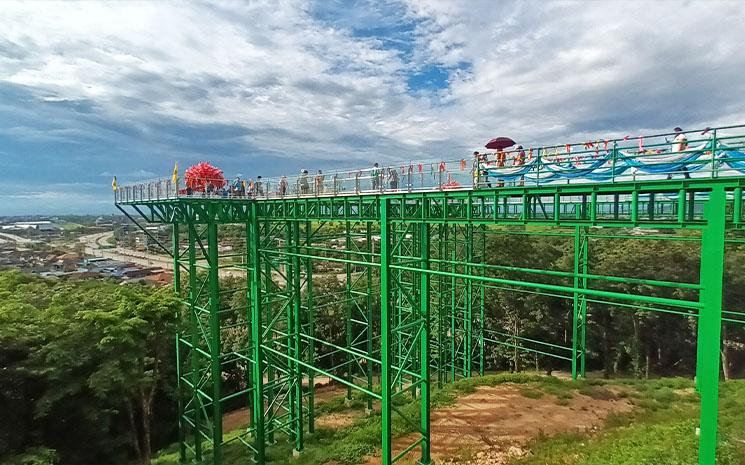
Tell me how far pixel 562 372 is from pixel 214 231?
2686cm

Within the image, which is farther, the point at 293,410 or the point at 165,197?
the point at 293,410

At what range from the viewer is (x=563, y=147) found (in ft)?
30.3

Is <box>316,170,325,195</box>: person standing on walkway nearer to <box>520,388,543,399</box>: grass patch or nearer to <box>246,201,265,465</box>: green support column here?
<box>246,201,265,465</box>: green support column

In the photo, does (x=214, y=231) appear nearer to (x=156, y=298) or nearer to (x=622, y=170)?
(x=156, y=298)

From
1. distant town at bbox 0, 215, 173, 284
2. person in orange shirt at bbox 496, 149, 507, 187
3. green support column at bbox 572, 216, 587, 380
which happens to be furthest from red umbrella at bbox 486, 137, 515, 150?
distant town at bbox 0, 215, 173, 284

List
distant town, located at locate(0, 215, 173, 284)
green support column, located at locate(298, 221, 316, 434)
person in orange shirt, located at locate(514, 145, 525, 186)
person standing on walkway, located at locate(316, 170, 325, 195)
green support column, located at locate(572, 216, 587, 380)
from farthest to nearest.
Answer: distant town, located at locate(0, 215, 173, 284) → green support column, located at locate(572, 216, 587, 380) → green support column, located at locate(298, 221, 316, 434) → person standing on walkway, located at locate(316, 170, 325, 195) → person in orange shirt, located at locate(514, 145, 525, 186)

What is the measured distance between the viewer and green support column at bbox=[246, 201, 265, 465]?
13977 mm

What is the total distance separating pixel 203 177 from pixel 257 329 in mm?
6005

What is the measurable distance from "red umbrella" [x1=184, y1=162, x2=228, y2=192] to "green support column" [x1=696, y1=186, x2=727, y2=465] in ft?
46.9

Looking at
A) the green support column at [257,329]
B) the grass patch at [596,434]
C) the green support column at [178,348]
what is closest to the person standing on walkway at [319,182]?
the green support column at [257,329]

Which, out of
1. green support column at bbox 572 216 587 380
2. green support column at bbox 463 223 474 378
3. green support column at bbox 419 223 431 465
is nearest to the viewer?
green support column at bbox 419 223 431 465

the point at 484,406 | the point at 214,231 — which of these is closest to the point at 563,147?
the point at 214,231

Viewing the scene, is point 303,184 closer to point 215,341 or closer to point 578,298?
point 215,341

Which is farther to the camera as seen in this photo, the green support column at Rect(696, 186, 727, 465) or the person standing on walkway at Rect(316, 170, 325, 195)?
the person standing on walkway at Rect(316, 170, 325, 195)
